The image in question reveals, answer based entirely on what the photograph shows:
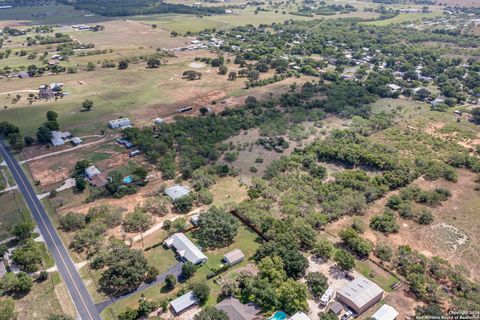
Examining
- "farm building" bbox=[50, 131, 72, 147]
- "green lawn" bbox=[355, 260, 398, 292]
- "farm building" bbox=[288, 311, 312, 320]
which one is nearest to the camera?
"farm building" bbox=[288, 311, 312, 320]

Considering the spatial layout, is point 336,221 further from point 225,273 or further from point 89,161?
point 89,161

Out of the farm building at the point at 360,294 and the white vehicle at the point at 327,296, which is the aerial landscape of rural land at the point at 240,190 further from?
the white vehicle at the point at 327,296

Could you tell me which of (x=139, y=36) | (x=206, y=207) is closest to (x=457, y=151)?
(x=206, y=207)

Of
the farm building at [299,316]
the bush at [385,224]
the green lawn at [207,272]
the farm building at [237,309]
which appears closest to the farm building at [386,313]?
the farm building at [299,316]

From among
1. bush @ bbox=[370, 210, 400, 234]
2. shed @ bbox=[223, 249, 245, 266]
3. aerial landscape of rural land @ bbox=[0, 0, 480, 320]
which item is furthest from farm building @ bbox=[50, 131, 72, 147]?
bush @ bbox=[370, 210, 400, 234]

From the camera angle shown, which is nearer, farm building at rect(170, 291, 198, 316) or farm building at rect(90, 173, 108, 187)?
farm building at rect(170, 291, 198, 316)

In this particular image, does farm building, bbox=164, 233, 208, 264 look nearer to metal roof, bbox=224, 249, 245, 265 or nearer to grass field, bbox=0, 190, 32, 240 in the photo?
metal roof, bbox=224, 249, 245, 265

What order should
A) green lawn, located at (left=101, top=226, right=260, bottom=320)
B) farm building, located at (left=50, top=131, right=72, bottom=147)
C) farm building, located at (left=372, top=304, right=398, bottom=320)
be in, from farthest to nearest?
farm building, located at (left=50, top=131, right=72, bottom=147)
green lawn, located at (left=101, top=226, right=260, bottom=320)
farm building, located at (left=372, top=304, right=398, bottom=320)
